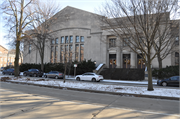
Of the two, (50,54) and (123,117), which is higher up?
(50,54)

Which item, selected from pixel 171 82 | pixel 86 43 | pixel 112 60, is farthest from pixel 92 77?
pixel 86 43

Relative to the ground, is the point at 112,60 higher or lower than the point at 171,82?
higher

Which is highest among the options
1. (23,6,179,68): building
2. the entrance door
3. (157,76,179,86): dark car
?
(23,6,179,68): building

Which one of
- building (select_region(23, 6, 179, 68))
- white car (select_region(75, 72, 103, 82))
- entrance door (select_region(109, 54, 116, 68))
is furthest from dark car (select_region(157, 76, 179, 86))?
entrance door (select_region(109, 54, 116, 68))

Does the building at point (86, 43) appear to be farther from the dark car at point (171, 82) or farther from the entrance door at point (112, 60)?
the dark car at point (171, 82)

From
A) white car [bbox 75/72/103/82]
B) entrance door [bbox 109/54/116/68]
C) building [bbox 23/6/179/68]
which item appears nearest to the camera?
white car [bbox 75/72/103/82]

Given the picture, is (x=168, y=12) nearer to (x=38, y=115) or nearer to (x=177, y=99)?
(x=177, y=99)

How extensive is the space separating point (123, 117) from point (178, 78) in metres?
14.2

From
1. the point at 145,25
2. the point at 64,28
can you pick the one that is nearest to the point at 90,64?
the point at 64,28

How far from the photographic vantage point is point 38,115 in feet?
16.1

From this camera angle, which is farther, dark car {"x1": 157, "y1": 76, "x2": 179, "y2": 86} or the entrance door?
the entrance door

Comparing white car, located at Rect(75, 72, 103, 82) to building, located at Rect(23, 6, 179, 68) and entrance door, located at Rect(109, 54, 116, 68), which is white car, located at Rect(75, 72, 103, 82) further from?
entrance door, located at Rect(109, 54, 116, 68)

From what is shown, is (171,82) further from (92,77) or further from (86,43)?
(86,43)

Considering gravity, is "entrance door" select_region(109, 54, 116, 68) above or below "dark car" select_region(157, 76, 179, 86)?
above
